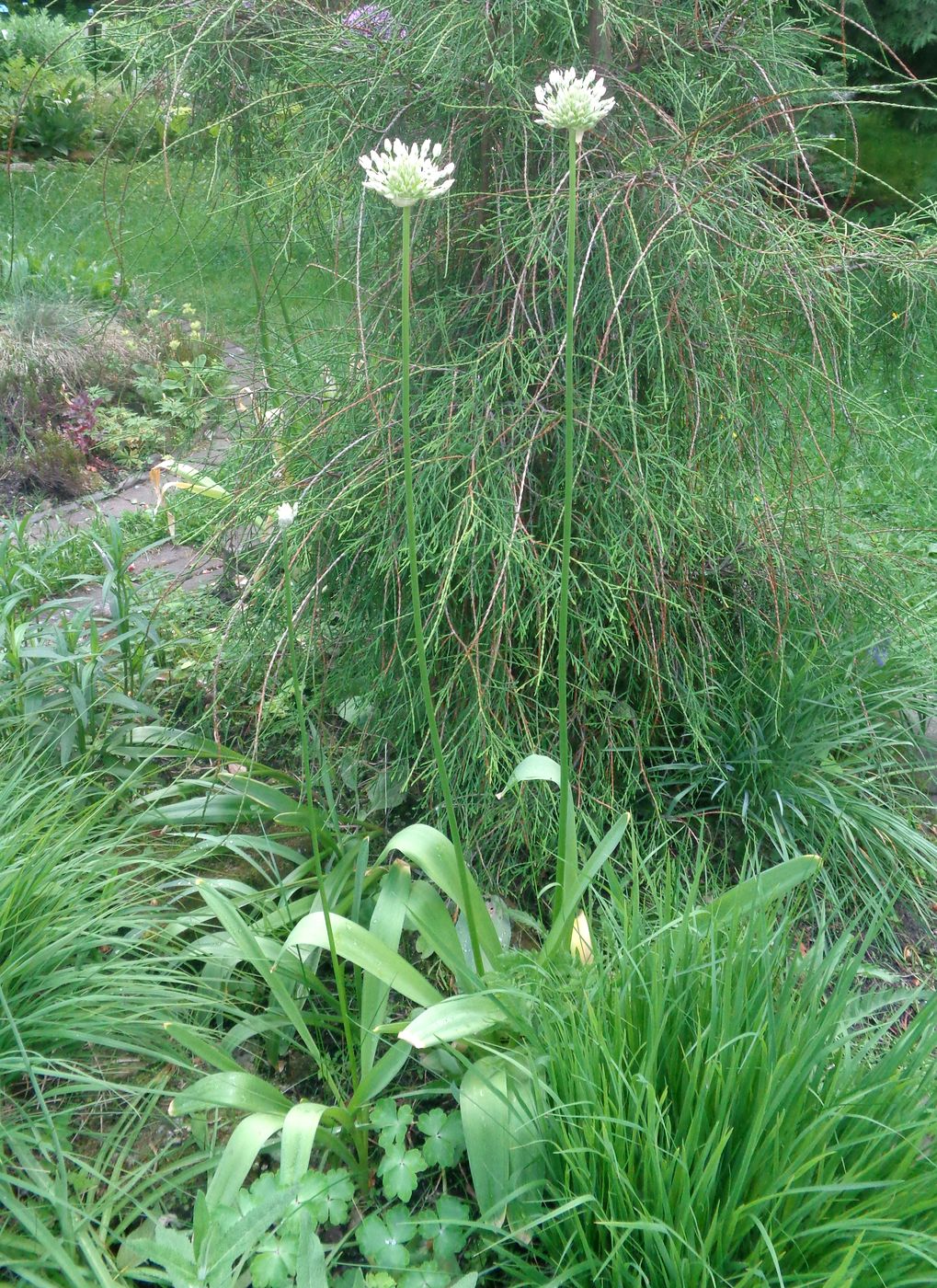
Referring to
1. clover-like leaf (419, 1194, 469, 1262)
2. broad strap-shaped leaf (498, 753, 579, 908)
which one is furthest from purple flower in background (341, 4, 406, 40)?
clover-like leaf (419, 1194, 469, 1262)

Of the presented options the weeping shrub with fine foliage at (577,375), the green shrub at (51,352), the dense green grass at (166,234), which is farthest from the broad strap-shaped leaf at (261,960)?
the green shrub at (51,352)

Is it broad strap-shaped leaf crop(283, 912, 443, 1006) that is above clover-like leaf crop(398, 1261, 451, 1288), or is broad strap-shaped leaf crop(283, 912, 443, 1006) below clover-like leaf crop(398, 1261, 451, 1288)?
above

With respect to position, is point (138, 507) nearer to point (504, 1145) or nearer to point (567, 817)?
point (567, 817)

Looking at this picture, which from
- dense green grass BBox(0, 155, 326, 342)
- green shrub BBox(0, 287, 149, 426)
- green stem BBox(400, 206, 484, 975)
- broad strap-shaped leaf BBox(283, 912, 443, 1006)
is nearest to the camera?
green stem BBox(400, 206, 484, 975)

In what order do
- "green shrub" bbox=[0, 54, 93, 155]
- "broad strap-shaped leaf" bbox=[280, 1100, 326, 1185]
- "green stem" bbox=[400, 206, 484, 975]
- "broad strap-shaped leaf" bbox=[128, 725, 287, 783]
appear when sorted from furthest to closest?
"green shrub" bbox=[0, 54, 93, 155]
"broad strap-shaped leaf" bbox=[128, 725, 287, 783]
"broad strap-shaped leaf" bbox=[280, 1100, 326, 1185]
"green stem" bbox=[400, 206, 484, 975]

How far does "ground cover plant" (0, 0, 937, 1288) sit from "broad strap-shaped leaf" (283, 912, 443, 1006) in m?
0.01

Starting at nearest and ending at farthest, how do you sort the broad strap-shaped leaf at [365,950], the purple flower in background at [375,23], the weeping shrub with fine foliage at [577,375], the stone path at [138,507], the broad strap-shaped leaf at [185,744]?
the broad strap-shaped leaf at [365,950], the weeping shrub with fine foliage at [577,375], the purple flower in background at [375,23], the broad strap-shaped leaf at [185,744], the stone path at [138,507]

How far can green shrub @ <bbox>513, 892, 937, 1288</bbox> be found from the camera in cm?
147

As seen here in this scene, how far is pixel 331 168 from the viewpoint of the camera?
271 cm

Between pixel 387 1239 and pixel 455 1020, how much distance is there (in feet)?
1.17

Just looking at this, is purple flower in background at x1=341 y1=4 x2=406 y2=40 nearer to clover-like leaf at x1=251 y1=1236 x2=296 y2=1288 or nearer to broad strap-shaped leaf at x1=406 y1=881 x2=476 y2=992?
broad strap-shaped leaf at x1=406 y1=881 x2=476 y2=992

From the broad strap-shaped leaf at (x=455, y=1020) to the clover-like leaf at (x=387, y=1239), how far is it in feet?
0.90

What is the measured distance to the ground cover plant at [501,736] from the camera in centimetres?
162

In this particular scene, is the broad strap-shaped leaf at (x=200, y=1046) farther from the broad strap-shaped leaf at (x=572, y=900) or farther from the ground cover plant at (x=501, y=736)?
the broad strap-shaped leaf at (x=572, y=900)
